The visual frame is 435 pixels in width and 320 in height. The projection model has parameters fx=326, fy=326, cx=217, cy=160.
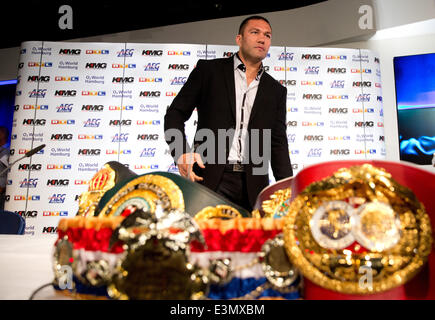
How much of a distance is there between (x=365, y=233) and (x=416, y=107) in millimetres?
5815

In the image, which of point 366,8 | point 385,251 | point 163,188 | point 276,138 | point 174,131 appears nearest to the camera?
point 385,251

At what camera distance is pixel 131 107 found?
18.2 feet

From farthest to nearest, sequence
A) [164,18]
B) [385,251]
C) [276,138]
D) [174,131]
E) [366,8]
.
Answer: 1. [164,18]
2. [366,8]
3. [276,138]
4. [174,131]
5. [385,251]

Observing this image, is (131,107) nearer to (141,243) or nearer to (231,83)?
(231,83)

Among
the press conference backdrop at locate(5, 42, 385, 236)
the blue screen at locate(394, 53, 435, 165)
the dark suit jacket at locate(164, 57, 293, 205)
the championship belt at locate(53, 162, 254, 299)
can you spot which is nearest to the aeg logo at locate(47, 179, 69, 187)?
the press conference backdrop at locate(5, 42, 385, 236)

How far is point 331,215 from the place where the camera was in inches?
22.4

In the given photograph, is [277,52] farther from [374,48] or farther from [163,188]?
[163,188]

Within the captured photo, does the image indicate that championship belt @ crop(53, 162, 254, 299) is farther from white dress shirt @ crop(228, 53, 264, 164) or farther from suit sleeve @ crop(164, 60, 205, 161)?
white dress shirt @ crop(228, 53, 264, 164)

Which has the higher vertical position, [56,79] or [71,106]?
[56,79]

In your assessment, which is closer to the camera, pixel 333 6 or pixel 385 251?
pixel 385 251

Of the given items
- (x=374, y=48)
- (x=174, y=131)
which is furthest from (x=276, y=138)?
(x=374, y=48)

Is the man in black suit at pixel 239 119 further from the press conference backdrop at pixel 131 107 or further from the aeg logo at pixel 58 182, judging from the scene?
the aeg logo at pixel 58 182

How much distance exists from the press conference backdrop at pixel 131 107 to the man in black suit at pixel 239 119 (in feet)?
11.5

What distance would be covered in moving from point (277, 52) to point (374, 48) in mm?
1763
